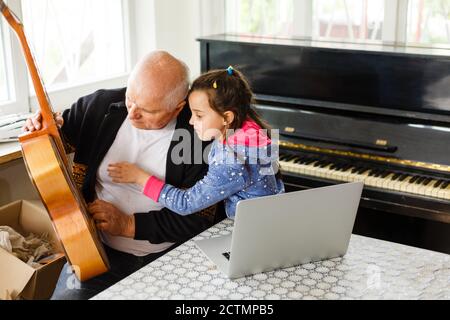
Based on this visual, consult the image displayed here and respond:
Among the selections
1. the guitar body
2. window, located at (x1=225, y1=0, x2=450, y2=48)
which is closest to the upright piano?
window, located at (x1=225, y1=0, x2=450, y2=48)

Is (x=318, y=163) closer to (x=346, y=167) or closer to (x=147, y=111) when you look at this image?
(x=346, y=167)

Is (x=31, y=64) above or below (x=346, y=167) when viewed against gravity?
above

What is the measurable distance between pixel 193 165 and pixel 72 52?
170cm

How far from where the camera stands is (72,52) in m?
3.51

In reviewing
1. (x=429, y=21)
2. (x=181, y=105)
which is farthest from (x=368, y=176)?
(x=429, y=21)

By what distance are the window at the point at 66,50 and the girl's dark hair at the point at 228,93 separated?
143 cm

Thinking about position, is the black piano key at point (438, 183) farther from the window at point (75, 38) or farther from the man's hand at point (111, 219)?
the window at point (75, 38)

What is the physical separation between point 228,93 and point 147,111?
30 cm

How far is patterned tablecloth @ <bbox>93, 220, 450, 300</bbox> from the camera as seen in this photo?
1540 millimetres

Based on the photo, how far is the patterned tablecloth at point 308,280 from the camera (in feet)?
5.05

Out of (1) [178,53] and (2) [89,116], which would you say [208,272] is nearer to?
(2) [89,116]

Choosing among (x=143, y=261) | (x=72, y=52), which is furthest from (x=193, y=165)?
(x=72, y=52)

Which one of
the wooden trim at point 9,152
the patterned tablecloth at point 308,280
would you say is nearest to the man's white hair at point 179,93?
the patterned tablecloth at point 308,280

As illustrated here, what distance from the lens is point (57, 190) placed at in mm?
1760
